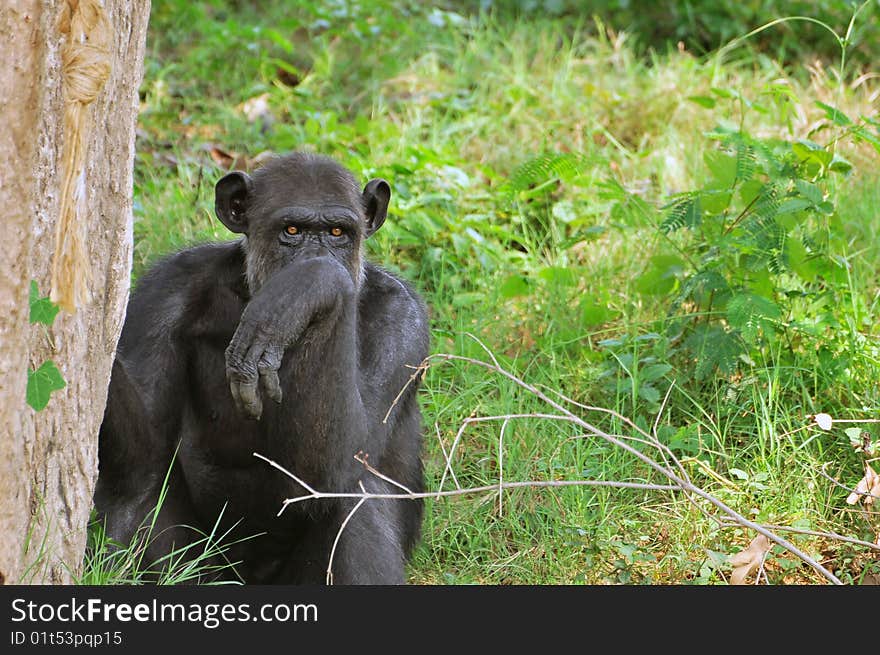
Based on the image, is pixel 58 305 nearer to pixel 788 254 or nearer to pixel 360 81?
pixel 788 254

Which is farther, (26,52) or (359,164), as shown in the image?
(359,164)

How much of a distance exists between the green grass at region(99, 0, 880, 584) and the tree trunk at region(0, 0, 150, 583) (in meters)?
1.85

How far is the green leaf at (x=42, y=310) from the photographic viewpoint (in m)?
3.15

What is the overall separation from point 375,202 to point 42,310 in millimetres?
1857

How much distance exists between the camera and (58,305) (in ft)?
10.4

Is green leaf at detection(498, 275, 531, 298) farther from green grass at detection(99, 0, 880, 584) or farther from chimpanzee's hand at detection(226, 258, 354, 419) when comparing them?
chimpanzee's hand at detection(226, 258, 354, 419)

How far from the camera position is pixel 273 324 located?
3920 mm

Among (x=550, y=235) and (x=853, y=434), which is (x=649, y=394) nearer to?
(x=853, y=434)

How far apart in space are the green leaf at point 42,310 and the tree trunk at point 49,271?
0.15 feet

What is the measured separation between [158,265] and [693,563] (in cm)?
237

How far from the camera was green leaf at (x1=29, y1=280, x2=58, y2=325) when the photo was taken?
3.15m

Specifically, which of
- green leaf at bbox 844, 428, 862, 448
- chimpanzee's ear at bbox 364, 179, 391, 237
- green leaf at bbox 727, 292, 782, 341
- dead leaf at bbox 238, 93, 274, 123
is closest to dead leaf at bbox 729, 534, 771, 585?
green leaf at bbox 844, 428, 862, 448

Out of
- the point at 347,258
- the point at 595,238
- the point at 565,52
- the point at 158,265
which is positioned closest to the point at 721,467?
the point at 595,238

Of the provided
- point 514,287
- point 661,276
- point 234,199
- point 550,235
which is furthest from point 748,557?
point 550,235
